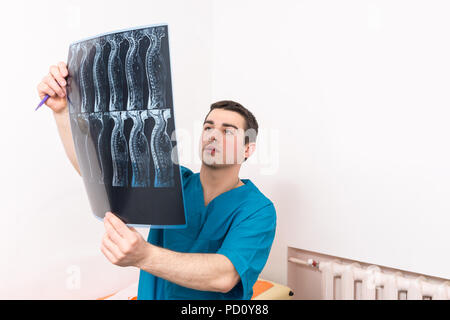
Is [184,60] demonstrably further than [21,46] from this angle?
Yes

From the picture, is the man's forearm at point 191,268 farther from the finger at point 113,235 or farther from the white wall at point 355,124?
the white wall at point 355,124

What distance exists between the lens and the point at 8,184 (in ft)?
3.57

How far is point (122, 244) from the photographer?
554 mm

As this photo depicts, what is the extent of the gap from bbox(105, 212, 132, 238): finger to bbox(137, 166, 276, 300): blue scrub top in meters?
0.27

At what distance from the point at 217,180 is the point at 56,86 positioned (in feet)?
1.56

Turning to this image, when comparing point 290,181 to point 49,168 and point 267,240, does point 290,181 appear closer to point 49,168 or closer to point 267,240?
point 267,240

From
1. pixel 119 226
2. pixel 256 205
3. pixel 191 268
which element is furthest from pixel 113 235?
pixel 256 205

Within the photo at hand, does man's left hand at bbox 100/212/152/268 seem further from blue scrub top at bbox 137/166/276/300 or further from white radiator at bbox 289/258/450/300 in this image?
white radiator at bbox 289/258/450/300

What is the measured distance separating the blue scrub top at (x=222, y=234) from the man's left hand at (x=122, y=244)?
0.23m

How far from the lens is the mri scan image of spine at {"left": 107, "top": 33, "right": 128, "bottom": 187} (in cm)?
52

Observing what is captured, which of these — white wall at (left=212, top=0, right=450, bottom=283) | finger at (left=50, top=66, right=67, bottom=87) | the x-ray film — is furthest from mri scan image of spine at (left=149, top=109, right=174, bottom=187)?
white wall at (left=212, top=0, right=450, bottom=283)

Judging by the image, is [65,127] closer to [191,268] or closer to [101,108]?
[101,108]

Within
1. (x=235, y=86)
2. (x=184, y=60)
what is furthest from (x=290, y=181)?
(x=184, y=60)
